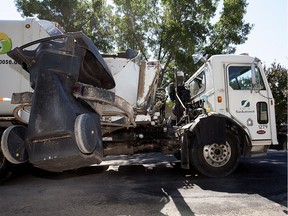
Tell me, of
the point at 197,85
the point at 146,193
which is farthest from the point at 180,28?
the point at 146,193

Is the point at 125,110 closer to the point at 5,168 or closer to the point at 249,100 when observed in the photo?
the point at 5,168

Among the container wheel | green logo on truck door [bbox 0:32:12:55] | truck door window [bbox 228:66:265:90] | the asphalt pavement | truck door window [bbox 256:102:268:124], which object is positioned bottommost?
the asphalt pavement

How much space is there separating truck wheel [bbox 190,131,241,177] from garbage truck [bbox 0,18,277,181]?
0.06 feet

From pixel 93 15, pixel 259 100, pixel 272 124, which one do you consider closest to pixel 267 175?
pixel 272 124

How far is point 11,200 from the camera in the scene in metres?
4.49

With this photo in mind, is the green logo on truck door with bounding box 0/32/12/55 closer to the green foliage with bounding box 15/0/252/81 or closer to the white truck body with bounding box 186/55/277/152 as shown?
the white truck body with bounding box 186/55/277/152

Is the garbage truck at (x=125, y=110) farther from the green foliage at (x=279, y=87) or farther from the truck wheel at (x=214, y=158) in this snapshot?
the green foliage at (x=279, y=87)

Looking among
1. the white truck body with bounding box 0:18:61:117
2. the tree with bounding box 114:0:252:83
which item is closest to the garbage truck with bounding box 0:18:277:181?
the white truck body with bounding box 0:18:61:117

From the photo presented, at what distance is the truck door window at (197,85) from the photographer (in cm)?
704

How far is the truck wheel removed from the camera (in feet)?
19.2

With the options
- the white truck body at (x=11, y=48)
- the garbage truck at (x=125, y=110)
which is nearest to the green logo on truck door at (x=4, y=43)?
the white truck body at (x=11, y=48)

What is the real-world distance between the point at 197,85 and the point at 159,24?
9838mm

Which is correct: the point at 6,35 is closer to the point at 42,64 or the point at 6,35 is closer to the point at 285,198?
the point at 42,64

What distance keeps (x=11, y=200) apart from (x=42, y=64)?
2791mm
